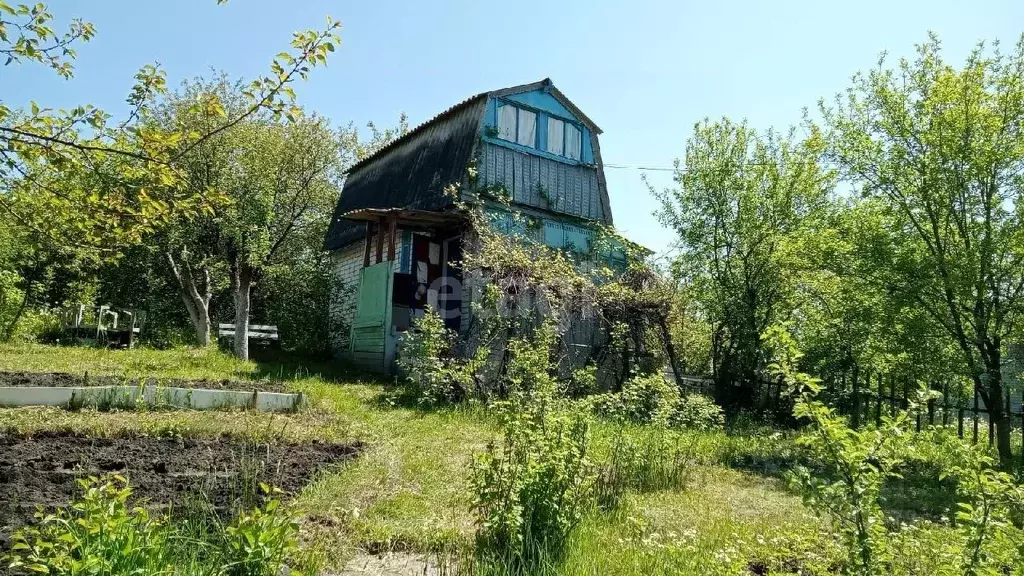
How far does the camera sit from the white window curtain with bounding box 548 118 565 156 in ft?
50.5

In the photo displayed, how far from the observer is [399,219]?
43.5 ft

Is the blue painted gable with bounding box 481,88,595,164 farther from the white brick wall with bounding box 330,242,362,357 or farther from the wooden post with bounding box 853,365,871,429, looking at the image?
the wooden post with bounding box 853,365,871,429

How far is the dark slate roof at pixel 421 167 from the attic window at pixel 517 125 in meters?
0.45

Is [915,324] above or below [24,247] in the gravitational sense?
below

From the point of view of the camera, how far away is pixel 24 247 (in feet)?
52.4

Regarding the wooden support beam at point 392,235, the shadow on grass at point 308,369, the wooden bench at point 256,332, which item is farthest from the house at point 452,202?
the wooden bench at point 256,332

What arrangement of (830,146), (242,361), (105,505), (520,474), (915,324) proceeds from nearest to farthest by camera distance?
(105,505) → (520,474) → (915,324) → (830,146) → (242,361)

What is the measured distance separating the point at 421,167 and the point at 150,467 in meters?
11.6

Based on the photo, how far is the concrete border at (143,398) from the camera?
6844 mm

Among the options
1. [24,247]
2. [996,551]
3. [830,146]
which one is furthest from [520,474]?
[24,247]

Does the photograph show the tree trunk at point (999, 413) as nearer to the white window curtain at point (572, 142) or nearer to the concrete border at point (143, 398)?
the concrete border at point (143, 398)

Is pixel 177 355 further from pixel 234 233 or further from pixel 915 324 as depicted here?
pixel 915 324

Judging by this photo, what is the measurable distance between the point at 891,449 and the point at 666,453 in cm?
388

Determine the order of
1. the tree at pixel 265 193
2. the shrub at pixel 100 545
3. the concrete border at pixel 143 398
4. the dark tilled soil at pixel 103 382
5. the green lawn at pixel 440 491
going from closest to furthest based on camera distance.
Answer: the shrub at pixel 100 545, the green lawn at pixel 440 491, the concrete border at pixel 143 398, the dark tilled soil at pixel 103 382, the tree at pixel 265 193
